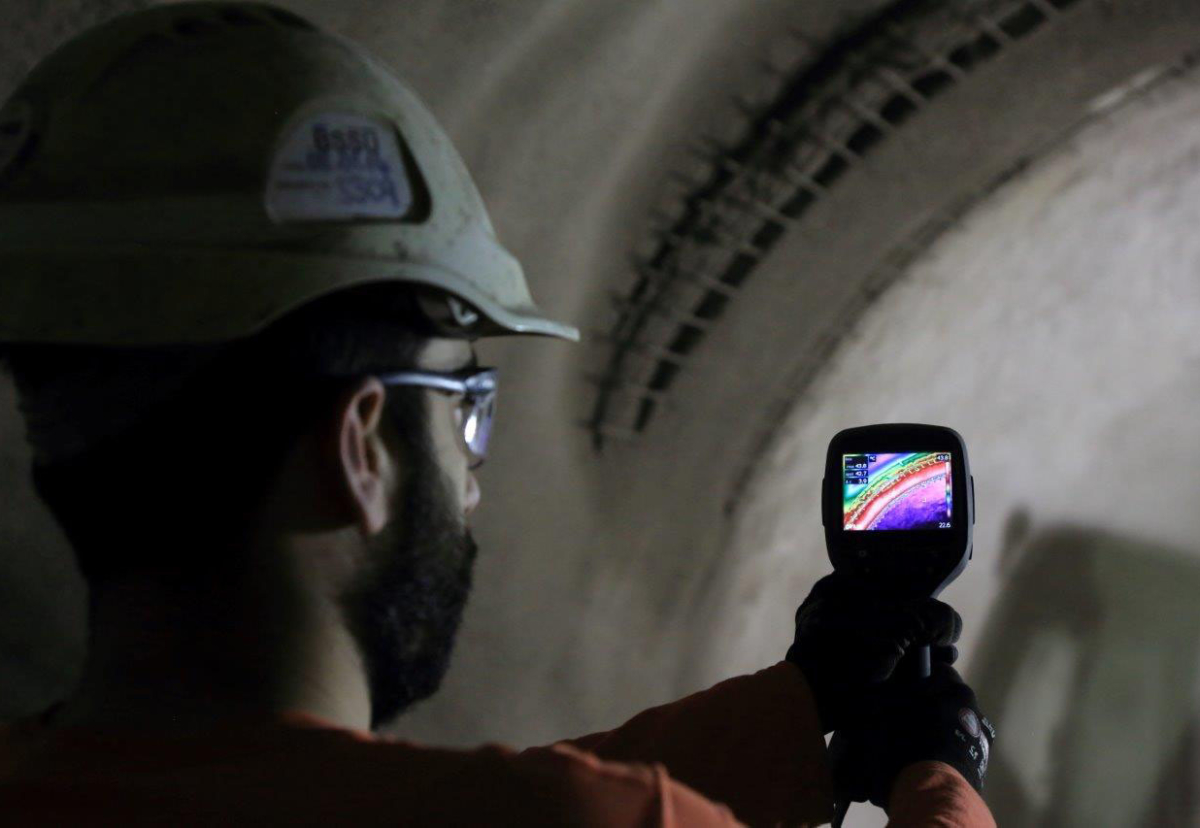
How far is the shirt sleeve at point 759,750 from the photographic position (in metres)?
1.25

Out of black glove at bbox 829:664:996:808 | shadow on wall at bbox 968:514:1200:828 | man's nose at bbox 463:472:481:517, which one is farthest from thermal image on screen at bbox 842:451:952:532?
shadow on wall at bbox 968:514:1200:828

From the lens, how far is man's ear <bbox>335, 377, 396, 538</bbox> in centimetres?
87

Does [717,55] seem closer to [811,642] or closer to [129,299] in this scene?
[811,642]

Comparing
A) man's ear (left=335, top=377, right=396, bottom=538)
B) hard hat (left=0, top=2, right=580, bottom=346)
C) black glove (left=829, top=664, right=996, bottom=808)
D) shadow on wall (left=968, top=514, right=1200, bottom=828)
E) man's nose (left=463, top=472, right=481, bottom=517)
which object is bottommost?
shadow on wall (left=968, top=514, right=1200, bottom=828)

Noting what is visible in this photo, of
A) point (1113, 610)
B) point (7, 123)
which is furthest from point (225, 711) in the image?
point (1113, 610)

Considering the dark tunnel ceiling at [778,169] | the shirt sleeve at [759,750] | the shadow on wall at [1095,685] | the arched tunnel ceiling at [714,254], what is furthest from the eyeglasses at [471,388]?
the shadow on wall at [1095,685]

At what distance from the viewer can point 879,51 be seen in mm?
2082

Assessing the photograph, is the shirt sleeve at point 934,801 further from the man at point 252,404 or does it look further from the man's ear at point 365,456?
the man's ear at point 365,456

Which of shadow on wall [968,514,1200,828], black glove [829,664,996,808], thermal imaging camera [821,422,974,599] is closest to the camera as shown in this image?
black glove [829,664,996,808]

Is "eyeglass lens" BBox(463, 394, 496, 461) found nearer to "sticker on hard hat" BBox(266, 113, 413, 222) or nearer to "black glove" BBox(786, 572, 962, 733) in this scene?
"sticker on hard hat" BBox(266, 113, 413, 222)

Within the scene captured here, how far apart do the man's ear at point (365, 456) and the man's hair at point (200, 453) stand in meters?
0.01

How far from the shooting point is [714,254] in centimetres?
219

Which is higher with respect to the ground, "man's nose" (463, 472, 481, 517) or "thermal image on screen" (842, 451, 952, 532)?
"thermal image on screen" (842, 451, 952, 532)

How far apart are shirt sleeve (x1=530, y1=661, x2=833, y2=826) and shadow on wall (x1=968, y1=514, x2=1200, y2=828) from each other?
1.99 m
